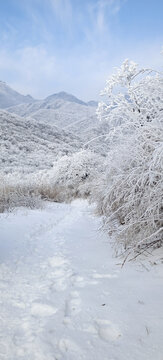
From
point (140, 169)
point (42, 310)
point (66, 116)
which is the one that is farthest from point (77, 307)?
point (66, 116)

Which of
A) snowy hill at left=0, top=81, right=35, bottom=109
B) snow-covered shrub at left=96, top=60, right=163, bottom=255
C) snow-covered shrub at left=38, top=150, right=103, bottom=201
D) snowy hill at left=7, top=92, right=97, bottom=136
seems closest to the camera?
snow-covered shrub at left=96, top=60, right=163, bottom=255

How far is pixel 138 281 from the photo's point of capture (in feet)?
7.44

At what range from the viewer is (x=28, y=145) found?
30266mm

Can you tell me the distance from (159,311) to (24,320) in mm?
1022

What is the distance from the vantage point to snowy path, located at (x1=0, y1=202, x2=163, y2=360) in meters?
1.39

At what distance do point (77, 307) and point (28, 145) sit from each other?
97.6 ft

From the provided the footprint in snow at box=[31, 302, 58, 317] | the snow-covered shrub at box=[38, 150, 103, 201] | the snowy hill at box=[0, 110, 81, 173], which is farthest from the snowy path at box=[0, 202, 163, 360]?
the snowy hill at box=[0, 110, 81, 173]

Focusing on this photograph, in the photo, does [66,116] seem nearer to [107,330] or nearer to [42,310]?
[42,310]

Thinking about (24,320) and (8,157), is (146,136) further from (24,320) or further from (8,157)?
(8,157)

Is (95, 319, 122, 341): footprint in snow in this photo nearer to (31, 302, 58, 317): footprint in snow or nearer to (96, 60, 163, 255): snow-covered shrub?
(31, 302, 58, 317): footprint in snow

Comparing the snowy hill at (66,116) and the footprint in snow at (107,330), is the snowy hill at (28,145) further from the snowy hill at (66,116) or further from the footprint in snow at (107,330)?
the snowy hill at (66,116)

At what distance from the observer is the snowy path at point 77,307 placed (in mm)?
1390

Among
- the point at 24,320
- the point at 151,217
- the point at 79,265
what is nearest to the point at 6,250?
the point at 79,265

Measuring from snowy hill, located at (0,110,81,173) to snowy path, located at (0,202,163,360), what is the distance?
59.0 ft
